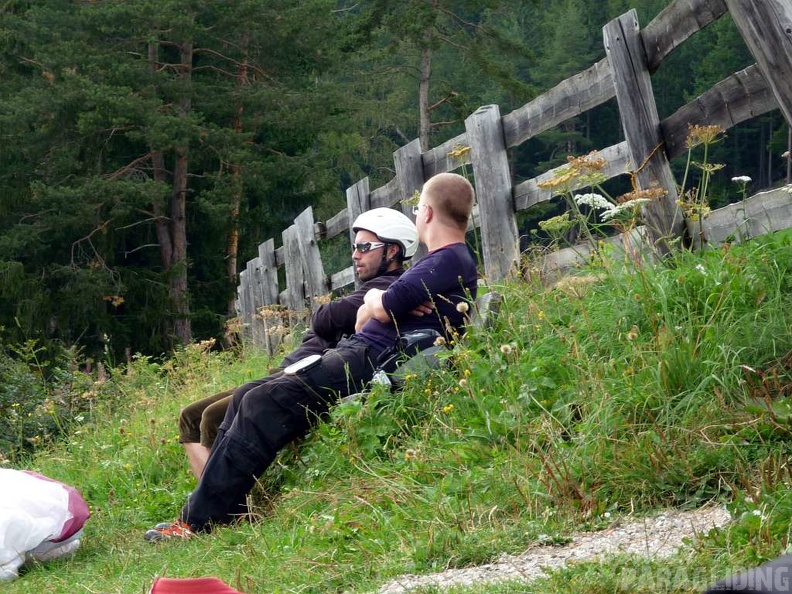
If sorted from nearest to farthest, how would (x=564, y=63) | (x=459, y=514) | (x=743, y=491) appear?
(x=743, y=491) → (x=459, y=514) → (x=564, y=63)

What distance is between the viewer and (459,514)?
12.9ft

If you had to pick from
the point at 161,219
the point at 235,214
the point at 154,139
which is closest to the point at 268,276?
the point at 154,139

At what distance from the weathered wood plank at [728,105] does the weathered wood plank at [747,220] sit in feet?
1.24

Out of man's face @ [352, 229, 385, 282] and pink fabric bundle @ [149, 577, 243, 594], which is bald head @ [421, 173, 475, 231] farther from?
pink fabric bundle @ [149, 577, 243, 594]

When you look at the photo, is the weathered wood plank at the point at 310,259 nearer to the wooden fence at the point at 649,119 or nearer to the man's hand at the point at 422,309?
the wooden fence at the point at 649,119

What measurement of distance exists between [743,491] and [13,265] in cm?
2352

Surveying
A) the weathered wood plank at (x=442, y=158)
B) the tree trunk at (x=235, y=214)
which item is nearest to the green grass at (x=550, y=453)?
the weathered wood plank at (x=442, y=158)

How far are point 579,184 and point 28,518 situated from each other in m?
3.17

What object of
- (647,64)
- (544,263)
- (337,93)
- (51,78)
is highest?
(51,78)

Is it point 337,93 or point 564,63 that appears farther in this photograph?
point 564,63

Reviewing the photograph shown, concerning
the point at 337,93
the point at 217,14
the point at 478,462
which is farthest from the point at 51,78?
the point at 478,462

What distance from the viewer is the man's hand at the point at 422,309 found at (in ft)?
18.6

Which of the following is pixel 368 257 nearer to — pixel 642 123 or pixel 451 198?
pixel 451 198

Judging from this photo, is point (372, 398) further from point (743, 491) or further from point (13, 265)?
point (13, 265)
